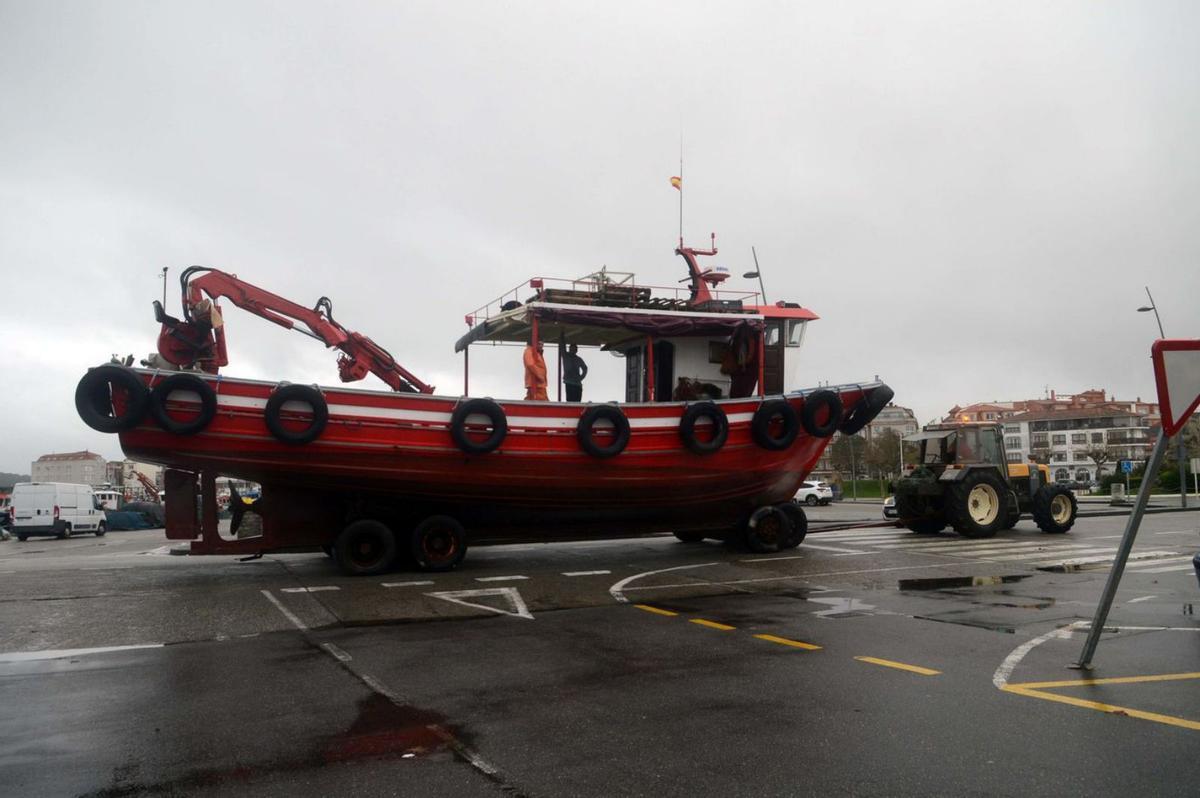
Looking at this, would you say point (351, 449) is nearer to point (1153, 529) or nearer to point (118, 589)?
point (118, 589)

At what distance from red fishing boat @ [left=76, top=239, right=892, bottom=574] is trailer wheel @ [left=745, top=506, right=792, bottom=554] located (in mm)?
31

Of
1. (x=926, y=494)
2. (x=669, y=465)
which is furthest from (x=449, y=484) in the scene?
(x=926, y=494)

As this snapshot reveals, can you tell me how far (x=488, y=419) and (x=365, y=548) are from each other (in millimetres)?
2597

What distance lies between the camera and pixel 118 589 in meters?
11.0

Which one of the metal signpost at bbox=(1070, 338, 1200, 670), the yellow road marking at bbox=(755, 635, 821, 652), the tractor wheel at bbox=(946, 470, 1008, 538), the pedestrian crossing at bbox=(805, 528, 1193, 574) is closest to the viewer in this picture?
the metal signpost at bbox=(1070, 338, 1200, 670)

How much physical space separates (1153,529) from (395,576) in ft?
54.6

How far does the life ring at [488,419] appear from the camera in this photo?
1235 centimetres

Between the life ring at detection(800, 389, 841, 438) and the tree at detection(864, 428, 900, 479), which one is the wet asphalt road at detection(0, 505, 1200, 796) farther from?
the tree at detection(864, 428, 900, 479)

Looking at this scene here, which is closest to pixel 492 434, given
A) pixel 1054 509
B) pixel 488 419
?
pixel 488 419

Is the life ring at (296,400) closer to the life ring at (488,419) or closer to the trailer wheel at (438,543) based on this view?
the life ring at (488,419)

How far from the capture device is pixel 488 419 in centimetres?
1259

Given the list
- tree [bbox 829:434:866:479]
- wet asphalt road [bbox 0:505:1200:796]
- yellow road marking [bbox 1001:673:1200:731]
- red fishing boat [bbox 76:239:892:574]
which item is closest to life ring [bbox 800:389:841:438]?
red fishing boat [bbox 76:239:892:574]

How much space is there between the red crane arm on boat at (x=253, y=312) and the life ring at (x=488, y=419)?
10.9 ft

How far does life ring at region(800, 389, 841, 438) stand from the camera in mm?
15031
